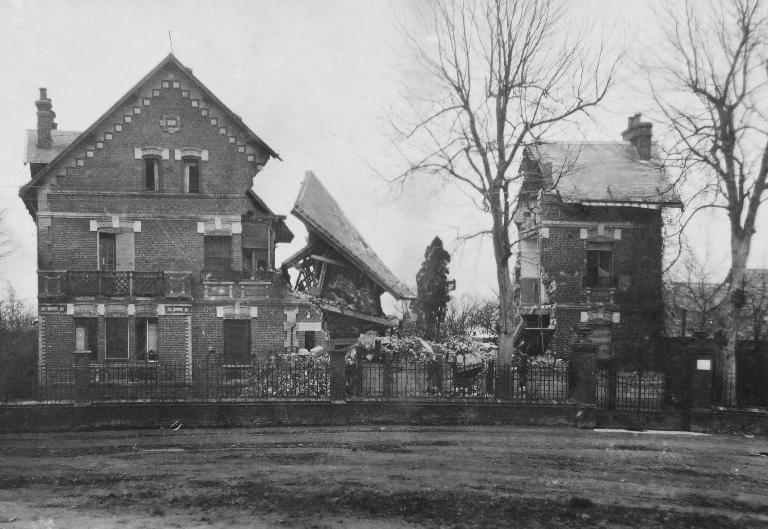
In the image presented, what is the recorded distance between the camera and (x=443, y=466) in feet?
34.8

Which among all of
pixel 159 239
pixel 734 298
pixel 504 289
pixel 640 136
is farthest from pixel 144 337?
pixel 640 136

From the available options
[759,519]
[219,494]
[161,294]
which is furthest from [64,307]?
[759,519]

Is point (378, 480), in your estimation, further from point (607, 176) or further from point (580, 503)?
point (607, 176)

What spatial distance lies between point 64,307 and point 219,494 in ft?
58.4

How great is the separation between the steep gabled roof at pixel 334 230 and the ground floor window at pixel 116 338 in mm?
7859

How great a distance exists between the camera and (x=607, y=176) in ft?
88.7

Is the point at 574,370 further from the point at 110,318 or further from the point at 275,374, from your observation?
the point at 110,318

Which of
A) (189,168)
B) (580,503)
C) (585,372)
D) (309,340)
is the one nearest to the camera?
(580,503)

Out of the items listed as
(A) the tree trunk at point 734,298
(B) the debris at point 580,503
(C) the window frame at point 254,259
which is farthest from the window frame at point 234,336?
(B) the debris at point 580,503

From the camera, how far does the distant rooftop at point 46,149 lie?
25.3 metres

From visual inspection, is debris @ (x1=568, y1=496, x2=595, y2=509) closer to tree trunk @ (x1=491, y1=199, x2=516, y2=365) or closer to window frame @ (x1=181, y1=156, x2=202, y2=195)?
tree trunk @ (x1=491, y1=199, x2=516, y2=365)

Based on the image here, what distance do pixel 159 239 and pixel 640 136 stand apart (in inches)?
853

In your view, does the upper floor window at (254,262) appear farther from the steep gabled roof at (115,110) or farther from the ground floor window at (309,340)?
the steep gabled roof at (115,110)

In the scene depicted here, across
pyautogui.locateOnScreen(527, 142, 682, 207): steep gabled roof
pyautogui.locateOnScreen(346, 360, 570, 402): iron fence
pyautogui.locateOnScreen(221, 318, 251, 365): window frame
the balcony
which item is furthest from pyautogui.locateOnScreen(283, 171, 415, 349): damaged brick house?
pyautogui.locateOnScreen(346, 360, 570, 402): iron fence
